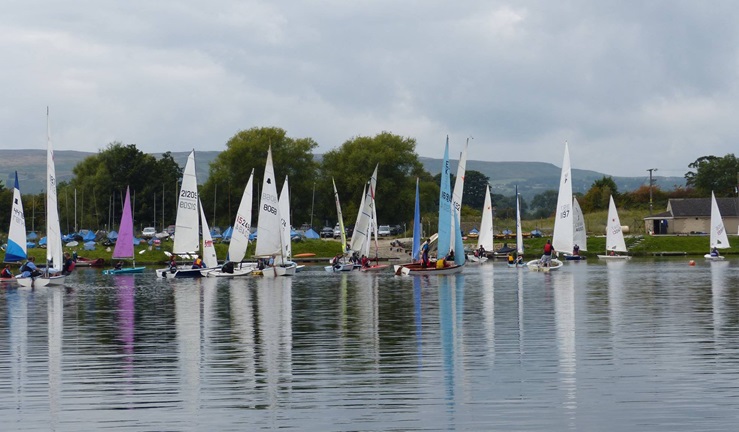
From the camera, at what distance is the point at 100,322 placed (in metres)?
35.8

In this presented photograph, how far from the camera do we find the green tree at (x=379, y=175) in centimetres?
14150

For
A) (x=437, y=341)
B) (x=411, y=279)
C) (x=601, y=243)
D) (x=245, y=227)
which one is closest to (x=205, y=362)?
(x=437, y=341)

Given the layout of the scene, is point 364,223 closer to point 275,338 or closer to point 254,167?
point 275,338

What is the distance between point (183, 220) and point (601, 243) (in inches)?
2165

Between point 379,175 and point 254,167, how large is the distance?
16.1m

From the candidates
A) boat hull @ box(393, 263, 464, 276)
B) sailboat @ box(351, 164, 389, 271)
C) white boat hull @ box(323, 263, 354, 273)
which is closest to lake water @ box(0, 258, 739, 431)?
boat hull @ box(393, 263, 464, 276)

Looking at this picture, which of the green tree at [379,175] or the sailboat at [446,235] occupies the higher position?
the green tree at [379,175]

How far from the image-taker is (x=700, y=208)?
134500mm

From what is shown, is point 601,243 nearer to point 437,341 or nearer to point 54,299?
point 54,299

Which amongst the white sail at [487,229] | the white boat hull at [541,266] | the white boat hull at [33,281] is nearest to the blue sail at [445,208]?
the white boat hull at [541,266]

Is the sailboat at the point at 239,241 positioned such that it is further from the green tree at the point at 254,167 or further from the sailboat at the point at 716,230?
the green tree at the point at 254,167

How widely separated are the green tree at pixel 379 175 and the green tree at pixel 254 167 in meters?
3.74

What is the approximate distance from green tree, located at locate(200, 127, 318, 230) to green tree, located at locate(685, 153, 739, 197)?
71504 millimetres

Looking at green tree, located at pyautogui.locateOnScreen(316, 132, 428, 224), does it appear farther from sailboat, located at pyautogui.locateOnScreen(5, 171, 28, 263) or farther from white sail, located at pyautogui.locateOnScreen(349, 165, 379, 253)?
sailboat, located at pyautogui.locateOnScreen(5, 171, 28, 263)
